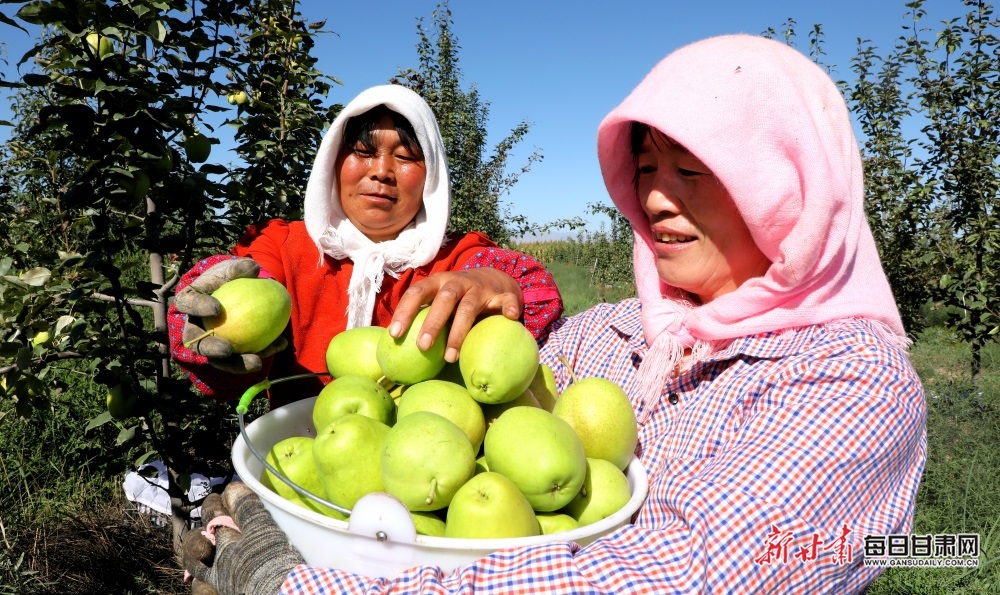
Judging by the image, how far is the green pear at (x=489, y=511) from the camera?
3.04ft

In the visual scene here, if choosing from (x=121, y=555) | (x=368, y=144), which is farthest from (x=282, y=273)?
(x=121, y=555)

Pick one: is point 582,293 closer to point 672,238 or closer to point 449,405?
point 672,238

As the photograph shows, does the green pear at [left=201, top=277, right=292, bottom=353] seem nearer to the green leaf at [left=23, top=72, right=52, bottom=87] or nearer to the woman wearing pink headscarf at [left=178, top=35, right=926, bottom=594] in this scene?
the woman wearing pink headscarf at [left=178, top=35, right=926, bottom=594]

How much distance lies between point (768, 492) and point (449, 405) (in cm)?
54

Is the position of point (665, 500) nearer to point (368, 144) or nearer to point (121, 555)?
point (368, 144)

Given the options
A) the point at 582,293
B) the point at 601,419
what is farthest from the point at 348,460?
the point at 582,293

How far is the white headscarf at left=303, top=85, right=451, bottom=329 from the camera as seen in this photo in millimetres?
2043

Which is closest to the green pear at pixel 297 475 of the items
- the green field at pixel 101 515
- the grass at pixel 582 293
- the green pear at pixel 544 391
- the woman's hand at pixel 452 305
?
the woman's hand at pixel 452 305

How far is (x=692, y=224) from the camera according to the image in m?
1.44

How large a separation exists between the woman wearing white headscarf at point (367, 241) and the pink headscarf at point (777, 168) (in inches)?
28.1

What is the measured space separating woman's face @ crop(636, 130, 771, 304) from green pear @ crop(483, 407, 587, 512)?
0.59 meters

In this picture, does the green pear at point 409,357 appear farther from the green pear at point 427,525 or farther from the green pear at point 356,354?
the green pear at point 427,525

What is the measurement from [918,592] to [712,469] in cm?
202

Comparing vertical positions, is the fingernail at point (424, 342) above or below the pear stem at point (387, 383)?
above
